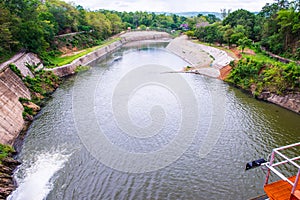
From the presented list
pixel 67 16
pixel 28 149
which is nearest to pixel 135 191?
pixel 28 149

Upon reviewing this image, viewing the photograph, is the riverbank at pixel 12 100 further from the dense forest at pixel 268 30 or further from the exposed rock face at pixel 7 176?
the dense forest at pixel 268 30

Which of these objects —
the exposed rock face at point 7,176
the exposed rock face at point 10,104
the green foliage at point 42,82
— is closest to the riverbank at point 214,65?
the green foliage at point 42,82

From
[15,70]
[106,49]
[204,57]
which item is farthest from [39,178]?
[106,49]

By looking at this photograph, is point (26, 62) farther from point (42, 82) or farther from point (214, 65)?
point (214, 65)

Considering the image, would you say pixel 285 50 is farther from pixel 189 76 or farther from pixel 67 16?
pixel 67 16

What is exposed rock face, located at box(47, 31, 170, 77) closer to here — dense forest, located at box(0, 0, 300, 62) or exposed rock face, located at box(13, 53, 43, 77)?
exposed rock face, located at box(13, 53, 43, 77)

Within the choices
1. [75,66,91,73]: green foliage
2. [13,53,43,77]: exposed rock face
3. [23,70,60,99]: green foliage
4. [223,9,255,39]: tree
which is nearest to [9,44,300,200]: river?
[23,70,60,99]: green foliage
